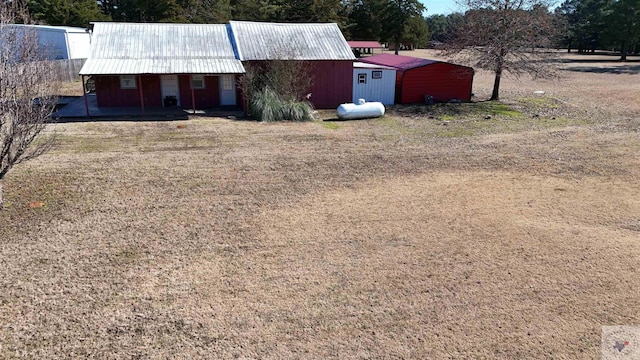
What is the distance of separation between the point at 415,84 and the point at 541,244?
1721 cm

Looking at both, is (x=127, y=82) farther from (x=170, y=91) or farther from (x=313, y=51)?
(x=313, y=51)

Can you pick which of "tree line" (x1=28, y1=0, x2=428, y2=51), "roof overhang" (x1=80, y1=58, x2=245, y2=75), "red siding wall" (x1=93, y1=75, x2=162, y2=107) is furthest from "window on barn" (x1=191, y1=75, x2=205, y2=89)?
"tree line" (x1=28, y1=0, x2=428, y2=51)

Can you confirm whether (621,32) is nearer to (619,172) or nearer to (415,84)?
(415,84)

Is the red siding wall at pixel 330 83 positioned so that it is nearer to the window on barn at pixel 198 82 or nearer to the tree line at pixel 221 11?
the window on barn at pixel 198 82

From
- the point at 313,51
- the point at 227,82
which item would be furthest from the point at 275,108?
the point at 313,51

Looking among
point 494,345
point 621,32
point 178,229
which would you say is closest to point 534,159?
point 494,345

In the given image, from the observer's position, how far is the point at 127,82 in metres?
21.9

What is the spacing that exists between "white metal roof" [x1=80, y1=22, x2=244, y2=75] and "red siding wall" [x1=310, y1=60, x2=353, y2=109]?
158 inches

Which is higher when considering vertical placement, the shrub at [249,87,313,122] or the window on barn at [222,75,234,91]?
the window on barn at [222,75,234,91]

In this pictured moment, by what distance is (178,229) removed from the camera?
9164mm

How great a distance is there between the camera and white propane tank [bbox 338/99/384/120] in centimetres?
2044

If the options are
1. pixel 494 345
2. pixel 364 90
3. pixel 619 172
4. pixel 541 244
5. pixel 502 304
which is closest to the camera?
pixel 494 345

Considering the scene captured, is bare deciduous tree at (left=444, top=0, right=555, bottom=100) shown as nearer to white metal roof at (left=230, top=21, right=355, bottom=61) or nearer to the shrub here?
white metal roof at (left=230, top=21, right=355, bottom=61)

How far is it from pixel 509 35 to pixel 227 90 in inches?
562
